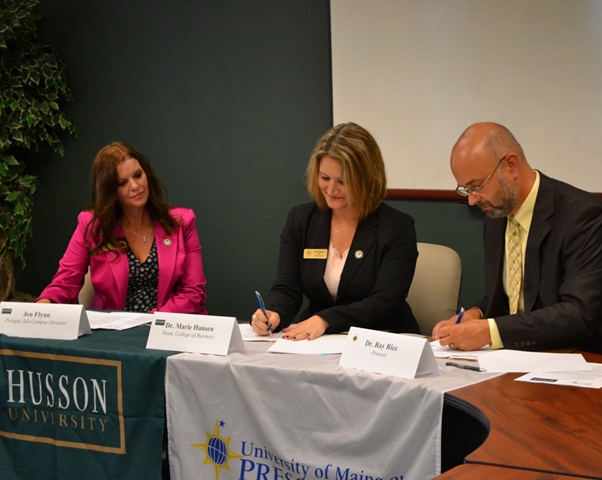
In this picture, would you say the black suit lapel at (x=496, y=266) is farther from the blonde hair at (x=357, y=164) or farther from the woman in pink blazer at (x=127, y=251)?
the woman in pink blazer at (x=127, y=251)

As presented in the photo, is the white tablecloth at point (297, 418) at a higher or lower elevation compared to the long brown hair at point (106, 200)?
lower

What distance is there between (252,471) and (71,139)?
3.42m

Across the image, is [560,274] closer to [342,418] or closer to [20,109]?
[342,418]

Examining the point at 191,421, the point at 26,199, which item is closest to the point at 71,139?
the point at 26,199

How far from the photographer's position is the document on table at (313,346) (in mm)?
2416

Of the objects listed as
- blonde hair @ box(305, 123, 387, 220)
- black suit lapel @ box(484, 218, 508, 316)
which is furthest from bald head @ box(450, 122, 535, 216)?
blonde hair @ box(305, 123, 387, 220)

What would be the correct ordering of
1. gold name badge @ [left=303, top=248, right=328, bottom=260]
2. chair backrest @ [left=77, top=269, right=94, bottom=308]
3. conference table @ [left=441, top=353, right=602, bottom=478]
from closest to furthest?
1. conference table @ [left=441, top=353, right=602, bottom=478]
2. gold name badge @ [left=303, top=248, right=328, bottom=260]
3. chair backrest @ [left=77, top=269, right=94, bottom=308]

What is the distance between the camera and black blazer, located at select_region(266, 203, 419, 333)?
9.57ft

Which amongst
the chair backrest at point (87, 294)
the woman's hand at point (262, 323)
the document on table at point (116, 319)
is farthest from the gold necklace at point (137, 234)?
the woman's hand at point (262, 323)

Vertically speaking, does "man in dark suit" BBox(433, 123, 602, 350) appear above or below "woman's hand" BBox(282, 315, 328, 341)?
above

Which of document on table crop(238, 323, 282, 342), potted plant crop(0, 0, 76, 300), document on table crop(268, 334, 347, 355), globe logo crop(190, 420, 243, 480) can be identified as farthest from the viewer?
potted plant crop(0, 0, 76, 300)

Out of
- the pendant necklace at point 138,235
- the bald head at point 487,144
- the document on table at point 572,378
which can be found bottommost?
the document on table at point 572,378

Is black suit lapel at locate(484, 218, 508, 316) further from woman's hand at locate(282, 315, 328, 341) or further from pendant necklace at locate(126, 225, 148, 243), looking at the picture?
pendant necklace at locate(126, 225, 148, 243)

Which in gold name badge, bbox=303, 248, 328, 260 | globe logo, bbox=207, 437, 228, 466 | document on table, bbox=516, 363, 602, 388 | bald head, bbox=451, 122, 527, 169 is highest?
bald head, bbox=451, 122, 527, 169
